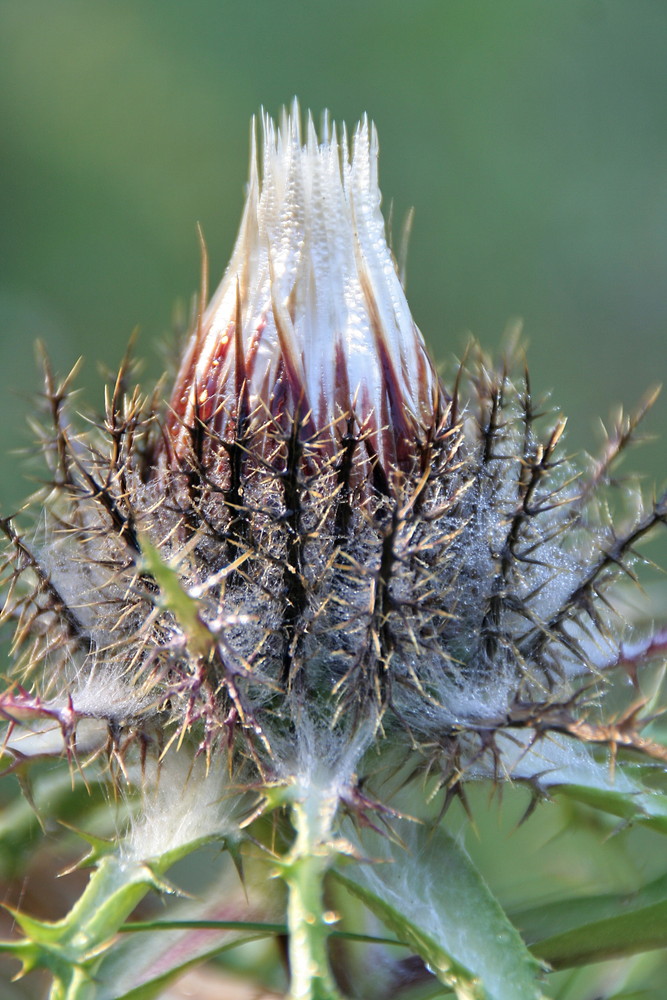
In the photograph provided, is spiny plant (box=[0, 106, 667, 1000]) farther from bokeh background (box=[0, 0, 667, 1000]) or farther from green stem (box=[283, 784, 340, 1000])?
bokeh background (box=[0, 0, 667, 1000])

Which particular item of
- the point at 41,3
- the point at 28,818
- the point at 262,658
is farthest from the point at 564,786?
the point at 41,3

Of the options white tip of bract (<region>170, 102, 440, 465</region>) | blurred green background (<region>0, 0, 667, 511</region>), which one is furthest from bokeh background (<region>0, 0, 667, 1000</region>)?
white tip of bract (<region>170, 102, 440, 465</region>)

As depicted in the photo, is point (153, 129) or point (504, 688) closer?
point (504, 688)

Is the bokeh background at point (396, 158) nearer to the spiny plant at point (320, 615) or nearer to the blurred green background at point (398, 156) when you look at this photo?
the blurred green background at point (398, 156)

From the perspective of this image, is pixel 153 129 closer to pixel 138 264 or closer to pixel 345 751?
pixel 138 264

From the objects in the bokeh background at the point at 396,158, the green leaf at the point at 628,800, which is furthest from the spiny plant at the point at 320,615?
the bokeh background at the point at 396,158

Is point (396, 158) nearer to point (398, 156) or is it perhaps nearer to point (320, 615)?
point (398, 156)
